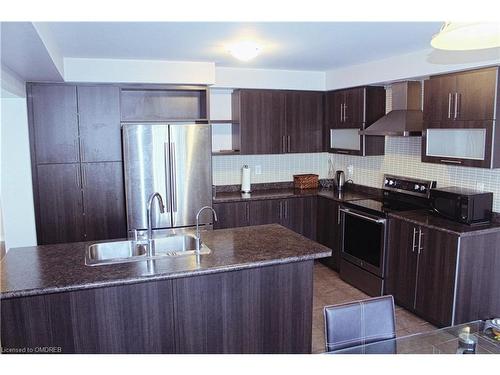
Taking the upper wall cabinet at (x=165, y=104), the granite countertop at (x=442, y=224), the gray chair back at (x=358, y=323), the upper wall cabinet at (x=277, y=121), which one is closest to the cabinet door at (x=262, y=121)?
the upper wall cabinet at (x=277, y=121)

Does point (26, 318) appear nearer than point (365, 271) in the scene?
Yes

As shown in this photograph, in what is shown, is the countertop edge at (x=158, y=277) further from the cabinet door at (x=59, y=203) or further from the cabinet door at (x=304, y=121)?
the cabinet door at (x=304, y=121)

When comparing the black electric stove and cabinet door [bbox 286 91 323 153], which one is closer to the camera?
the black electric stove

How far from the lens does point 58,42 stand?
3.27 m

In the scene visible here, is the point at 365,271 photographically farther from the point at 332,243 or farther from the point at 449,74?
the point at 449,74

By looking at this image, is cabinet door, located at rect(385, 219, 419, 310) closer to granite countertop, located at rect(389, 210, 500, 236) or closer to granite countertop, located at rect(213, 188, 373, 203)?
granite countertop, located at rect(389, 210, 500, 236)

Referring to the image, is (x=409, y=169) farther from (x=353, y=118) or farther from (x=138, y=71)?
(x=138, y=71)

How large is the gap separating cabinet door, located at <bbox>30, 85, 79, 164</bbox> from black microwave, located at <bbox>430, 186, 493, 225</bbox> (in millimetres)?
3583

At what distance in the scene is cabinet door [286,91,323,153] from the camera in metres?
5.12

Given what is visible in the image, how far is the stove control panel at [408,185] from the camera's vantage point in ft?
13.7

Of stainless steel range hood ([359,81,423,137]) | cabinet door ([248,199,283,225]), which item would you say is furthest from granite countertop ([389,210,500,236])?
cabinet door ([248,199,283,225])

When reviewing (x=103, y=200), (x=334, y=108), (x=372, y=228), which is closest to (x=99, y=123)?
(x=103, y=200)
